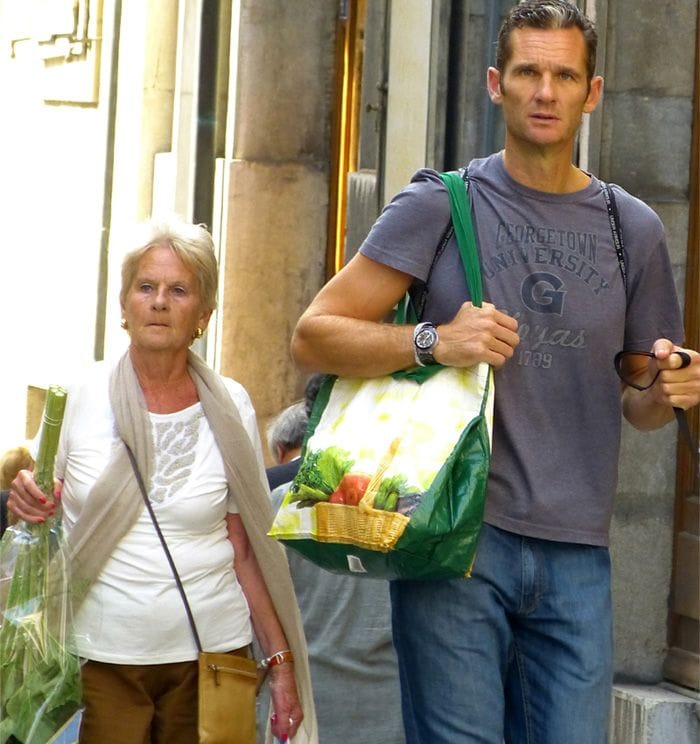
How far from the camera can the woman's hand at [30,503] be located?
184 inches

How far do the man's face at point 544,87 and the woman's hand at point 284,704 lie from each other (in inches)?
62.1

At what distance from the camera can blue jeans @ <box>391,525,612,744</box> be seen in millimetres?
4023

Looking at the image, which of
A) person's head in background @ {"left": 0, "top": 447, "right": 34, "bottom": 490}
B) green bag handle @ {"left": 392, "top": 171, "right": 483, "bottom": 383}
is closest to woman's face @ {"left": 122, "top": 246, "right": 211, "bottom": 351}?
green bag handle @ {"left": 392, "top": 171, "right": 483, "bottom": 383}

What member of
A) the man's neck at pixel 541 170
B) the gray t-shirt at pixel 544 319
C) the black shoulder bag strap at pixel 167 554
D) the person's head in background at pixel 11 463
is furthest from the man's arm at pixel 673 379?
the person's head in background at pixel 11 463

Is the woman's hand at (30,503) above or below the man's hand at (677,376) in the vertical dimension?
below

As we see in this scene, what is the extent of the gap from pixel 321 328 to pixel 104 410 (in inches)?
39.1

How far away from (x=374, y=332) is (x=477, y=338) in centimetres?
26

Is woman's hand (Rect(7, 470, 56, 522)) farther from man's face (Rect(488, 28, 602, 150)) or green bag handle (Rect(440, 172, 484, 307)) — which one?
man's face (Rect(488, 28, 602, 150))

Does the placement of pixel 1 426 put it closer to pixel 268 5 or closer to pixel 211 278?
pixel 268 5

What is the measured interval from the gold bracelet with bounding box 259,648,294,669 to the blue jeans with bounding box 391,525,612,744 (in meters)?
0.88

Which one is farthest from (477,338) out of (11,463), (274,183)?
(274,183)

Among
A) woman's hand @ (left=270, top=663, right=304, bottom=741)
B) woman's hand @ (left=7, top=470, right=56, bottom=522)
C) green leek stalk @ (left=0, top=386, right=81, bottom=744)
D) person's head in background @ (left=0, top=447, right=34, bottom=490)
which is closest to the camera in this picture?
green leek stalk @ (left=0, top=386, right=81, bottom=744)

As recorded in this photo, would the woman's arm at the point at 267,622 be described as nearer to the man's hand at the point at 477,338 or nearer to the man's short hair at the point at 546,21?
the man's hand at the point at 477,338

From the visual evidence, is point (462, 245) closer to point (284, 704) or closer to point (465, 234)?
point (465, 234)
